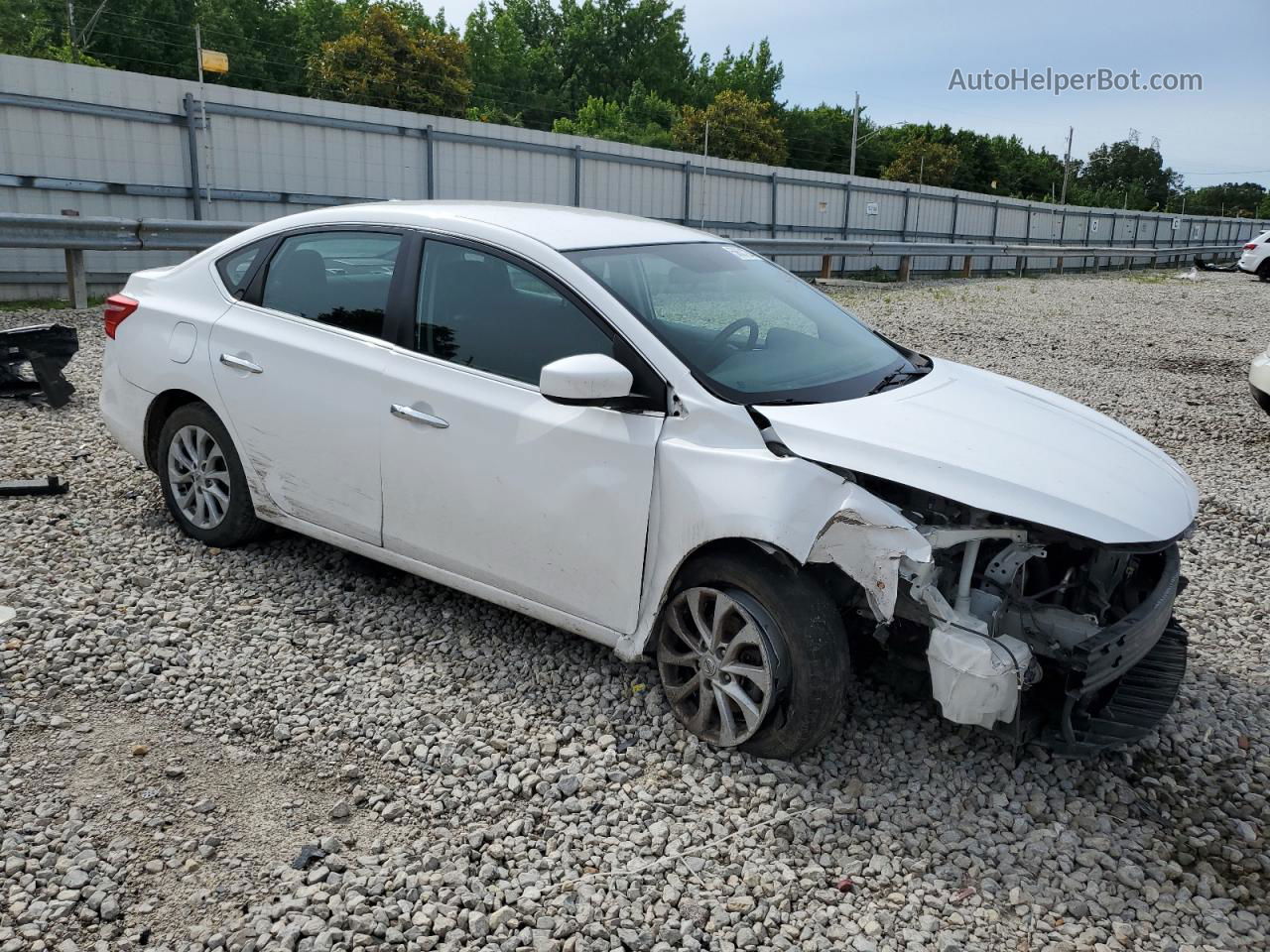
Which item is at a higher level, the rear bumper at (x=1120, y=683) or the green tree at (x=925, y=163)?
the green tree at (x=925, y=163)

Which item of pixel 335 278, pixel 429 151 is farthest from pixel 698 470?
pixel 429 151

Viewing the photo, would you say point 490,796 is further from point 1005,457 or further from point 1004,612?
point 1005,457

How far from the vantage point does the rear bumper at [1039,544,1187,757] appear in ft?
10.2

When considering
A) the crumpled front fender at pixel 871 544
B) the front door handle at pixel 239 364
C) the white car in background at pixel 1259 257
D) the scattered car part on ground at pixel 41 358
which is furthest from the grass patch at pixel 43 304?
the white car in background at pixel 1259 257

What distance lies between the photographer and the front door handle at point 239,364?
14.7ft

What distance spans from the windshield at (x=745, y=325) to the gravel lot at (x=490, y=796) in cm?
120

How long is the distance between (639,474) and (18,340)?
5921 mm

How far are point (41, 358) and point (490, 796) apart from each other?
591 centimetres

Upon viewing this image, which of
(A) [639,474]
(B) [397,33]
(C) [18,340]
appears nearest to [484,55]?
(B) [397,33]

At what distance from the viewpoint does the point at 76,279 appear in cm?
1132

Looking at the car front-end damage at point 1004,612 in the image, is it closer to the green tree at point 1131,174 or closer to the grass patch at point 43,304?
the grass patch at point 43,304

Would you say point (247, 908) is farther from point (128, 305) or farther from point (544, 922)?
point (128, 305)

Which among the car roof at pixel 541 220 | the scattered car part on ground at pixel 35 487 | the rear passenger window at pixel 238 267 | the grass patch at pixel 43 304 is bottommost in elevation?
the scattered car part on ground at pixel 35 487

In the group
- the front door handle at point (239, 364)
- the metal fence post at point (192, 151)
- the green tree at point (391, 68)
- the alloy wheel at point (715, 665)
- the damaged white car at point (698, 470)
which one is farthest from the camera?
the green tree at point (391, 68)
